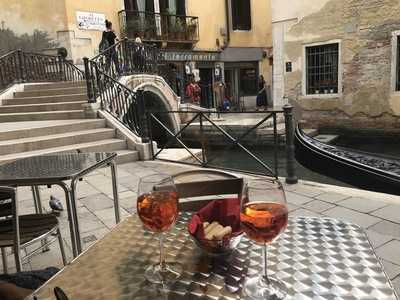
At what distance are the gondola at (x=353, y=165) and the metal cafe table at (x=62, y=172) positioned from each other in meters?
3.38

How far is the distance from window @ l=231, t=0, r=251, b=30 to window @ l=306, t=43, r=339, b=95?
7.91m

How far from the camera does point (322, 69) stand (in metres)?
12.6

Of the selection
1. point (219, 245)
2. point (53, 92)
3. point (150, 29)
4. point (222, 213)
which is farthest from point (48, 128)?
point (150, 29)

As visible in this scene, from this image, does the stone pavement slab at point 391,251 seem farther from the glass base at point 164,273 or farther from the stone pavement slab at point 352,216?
the glass base at point 164,273

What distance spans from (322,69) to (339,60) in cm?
62

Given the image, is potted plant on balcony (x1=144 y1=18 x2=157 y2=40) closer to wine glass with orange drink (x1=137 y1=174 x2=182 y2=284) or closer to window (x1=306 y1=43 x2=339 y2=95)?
window (x1=306 y1=43 x2=339 y2=95)

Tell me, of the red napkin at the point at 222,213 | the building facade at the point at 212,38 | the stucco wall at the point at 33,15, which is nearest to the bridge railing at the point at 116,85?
the stucco wall at the point at 33,15

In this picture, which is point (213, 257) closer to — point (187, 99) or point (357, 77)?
point (357, 77)

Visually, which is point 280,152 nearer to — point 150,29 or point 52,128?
point 52,128

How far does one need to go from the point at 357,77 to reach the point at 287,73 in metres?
2.31

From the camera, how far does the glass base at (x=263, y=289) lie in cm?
92

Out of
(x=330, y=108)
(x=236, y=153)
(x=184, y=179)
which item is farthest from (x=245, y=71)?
(x=184, y=179)

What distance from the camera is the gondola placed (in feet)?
15.6

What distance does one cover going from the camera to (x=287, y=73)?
43.6ft
